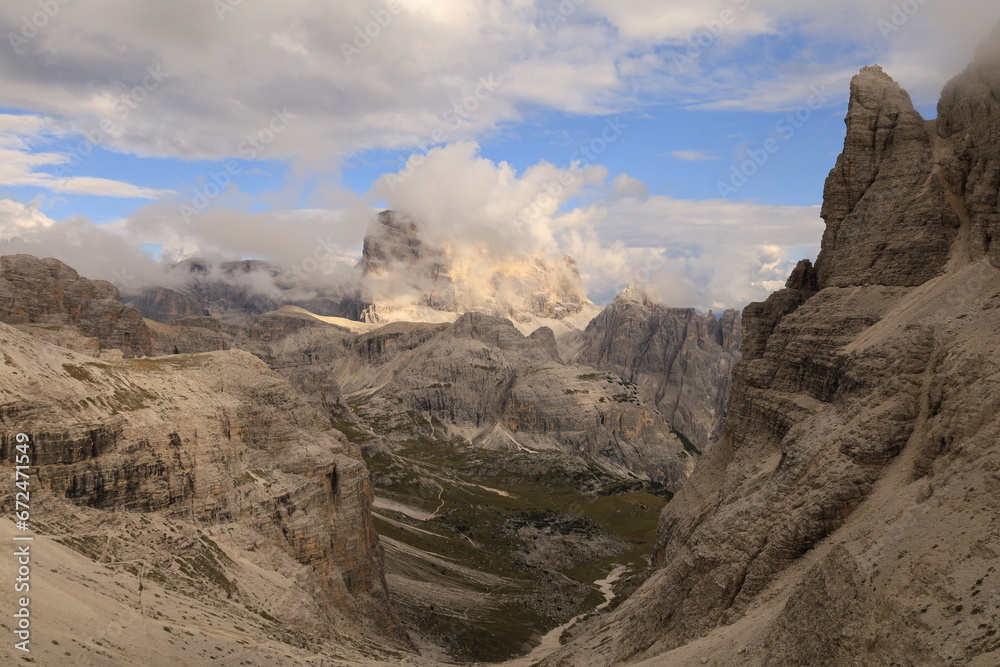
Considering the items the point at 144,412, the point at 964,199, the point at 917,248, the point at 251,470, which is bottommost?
the point at 251,470

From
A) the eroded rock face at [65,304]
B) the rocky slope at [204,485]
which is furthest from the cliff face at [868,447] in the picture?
the eroded rock face at [65,304]

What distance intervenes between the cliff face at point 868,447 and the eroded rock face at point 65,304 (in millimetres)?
118102

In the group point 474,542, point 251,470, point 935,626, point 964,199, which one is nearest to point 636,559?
point 474,542

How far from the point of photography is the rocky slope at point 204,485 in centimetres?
5416

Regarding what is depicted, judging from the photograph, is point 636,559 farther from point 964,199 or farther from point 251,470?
point 964,199

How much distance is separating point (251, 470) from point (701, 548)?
45.9 m

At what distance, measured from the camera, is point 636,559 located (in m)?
155

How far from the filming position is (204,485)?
65188 mm

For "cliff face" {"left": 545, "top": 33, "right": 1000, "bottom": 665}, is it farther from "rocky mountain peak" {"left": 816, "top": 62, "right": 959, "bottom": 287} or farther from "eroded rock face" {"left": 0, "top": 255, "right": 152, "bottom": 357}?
"eroded rock face" {"left": 0, "top": 255, "right": 152, "bottom": 357}

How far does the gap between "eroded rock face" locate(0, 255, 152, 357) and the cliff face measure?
118102 mm

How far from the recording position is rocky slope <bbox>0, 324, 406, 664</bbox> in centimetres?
5416

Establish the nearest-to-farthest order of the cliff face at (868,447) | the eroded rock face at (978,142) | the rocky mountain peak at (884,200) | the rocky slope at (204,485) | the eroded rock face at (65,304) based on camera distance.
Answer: the cliff face at (868,447), the eroded rock face at (978,142), the rocky slope at (204,485), the rocky mountain peak at (884,200), the eroded rock face at (65,304)

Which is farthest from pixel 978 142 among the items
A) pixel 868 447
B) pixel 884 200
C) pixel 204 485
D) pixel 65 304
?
pixel 65 304

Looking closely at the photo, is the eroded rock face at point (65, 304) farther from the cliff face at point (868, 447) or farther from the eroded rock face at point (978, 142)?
the eroded rock face at point (978, 142)
